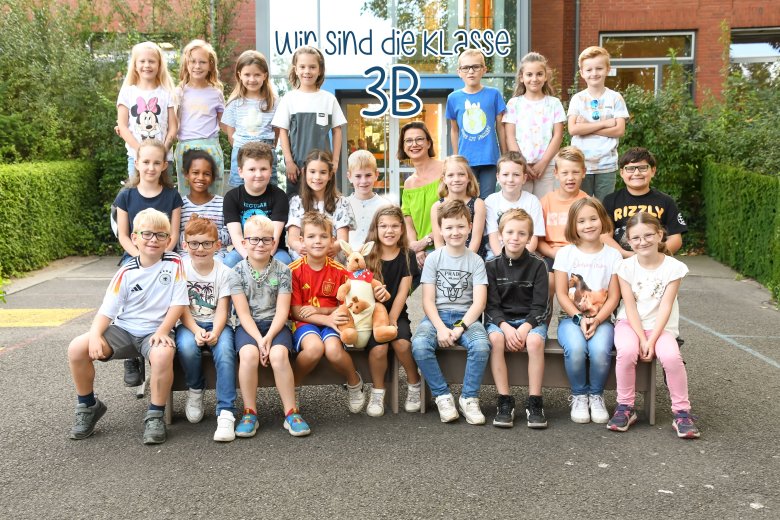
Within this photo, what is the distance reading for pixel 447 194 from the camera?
5.34m

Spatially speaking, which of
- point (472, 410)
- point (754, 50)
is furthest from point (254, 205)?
point (754, 50)

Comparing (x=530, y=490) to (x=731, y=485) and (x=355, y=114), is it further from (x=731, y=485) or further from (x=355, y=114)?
(x=355, y=114)

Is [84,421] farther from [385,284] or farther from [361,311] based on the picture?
[385,284]

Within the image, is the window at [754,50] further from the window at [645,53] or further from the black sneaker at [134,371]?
the black sneaker at [134,371]

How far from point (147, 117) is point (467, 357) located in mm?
3042

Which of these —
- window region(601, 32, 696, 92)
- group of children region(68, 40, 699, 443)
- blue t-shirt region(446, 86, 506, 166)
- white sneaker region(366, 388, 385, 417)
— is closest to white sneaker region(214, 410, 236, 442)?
group of children region(68, 40, 699, 443)

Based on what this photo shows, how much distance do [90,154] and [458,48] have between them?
6.49 metres

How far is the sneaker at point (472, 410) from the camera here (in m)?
4.50

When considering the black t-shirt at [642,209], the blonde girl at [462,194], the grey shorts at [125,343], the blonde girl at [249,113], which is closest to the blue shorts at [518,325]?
the blonde girl at [462,194]

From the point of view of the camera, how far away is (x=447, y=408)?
455cm

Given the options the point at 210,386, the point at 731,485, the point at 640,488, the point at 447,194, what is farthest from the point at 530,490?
the point at 447,194

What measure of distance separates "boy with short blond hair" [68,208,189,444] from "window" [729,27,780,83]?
46.1 ft

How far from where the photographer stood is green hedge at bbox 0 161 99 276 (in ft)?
33.6

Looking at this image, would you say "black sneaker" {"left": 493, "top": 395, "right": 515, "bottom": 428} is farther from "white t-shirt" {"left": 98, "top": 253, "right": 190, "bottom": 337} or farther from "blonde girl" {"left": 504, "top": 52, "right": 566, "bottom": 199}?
"blonde girl" {"left": 504, "top": 52, "right": 566, "bottom": 199}
